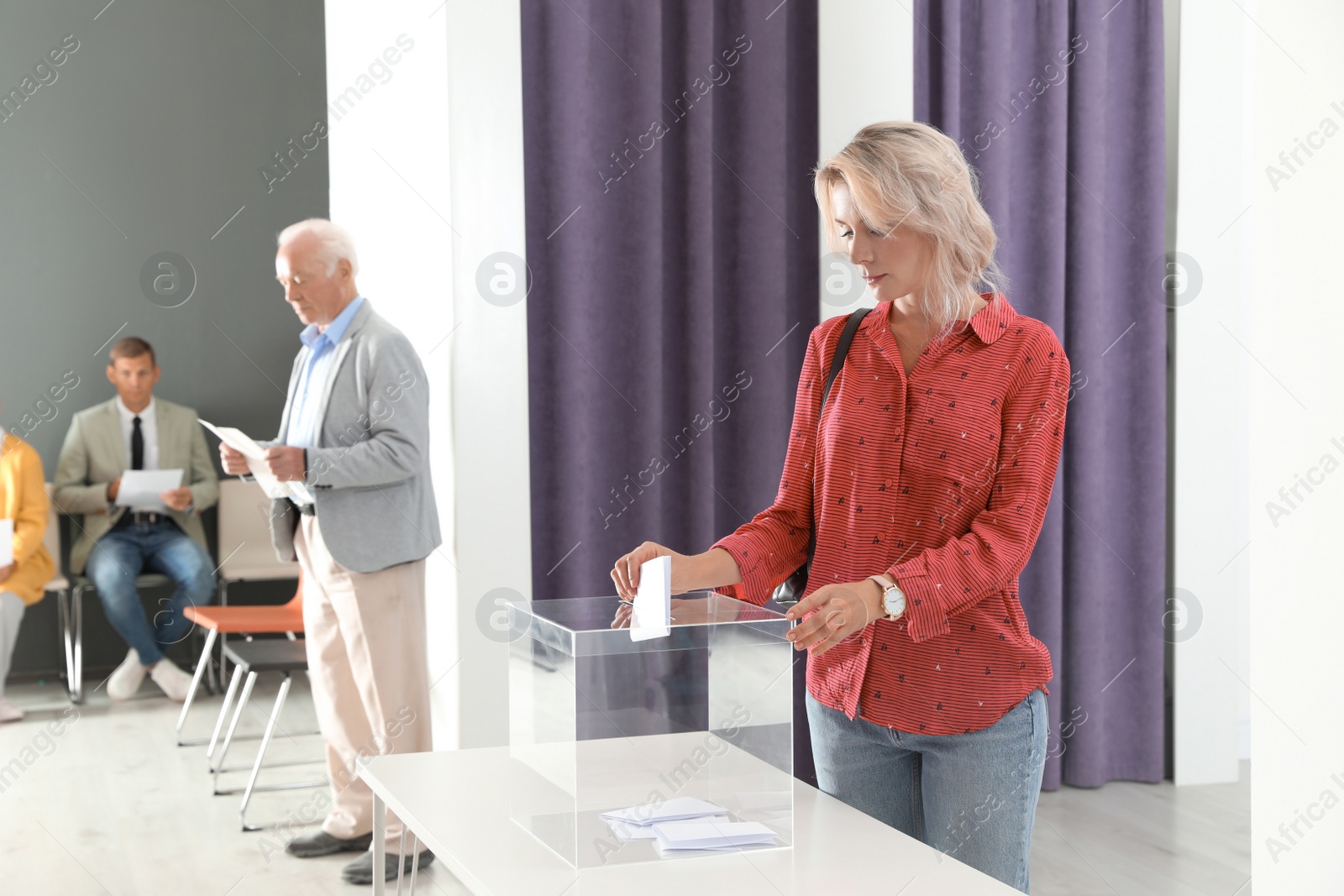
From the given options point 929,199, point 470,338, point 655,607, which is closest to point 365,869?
point 470,338

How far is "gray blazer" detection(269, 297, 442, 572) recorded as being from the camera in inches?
114

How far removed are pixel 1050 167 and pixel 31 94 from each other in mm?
3314

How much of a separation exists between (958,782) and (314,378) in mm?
2147

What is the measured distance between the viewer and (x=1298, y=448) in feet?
6.39

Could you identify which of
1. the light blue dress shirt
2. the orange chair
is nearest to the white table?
the light blue dress shirt

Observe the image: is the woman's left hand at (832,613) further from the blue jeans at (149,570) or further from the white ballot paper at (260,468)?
the blue jeans at (149,570)

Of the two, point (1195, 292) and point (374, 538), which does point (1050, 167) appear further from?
point (374, 538)

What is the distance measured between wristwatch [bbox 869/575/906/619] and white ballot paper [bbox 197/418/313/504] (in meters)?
1.82

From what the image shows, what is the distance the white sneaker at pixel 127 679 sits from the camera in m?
4.24

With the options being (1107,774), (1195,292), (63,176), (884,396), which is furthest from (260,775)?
(1195,292)

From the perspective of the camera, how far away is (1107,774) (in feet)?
12.3

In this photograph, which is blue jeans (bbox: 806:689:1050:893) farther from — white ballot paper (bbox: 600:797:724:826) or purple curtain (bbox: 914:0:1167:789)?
purple curtain (bbox: 914:0:1167:789)

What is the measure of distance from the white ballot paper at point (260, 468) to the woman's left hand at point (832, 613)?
179 cm

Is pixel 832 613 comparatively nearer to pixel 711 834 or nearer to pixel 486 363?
pixel 711 834
